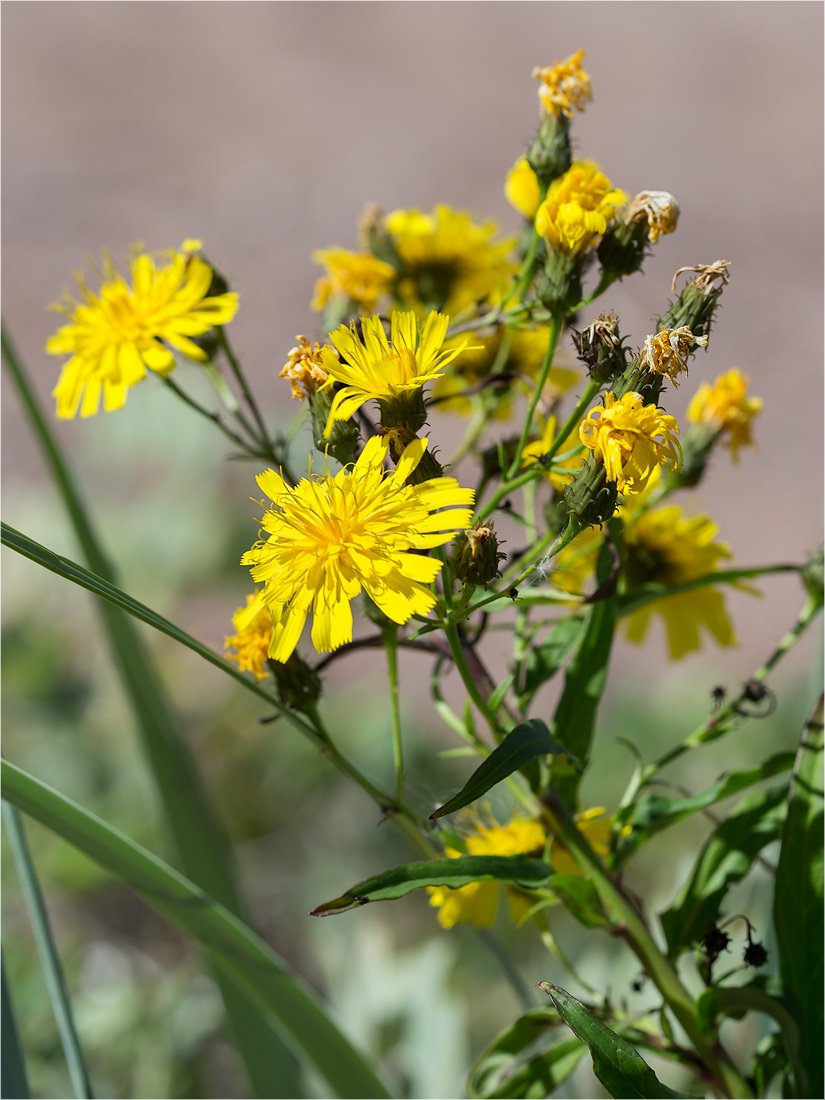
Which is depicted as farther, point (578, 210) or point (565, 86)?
point (565, 86)

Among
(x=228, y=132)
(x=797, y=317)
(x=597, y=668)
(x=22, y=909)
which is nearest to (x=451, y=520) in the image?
(x=597, y=668)


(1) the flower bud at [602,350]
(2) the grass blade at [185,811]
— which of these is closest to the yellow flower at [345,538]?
(1) the flower bud at [602,350]

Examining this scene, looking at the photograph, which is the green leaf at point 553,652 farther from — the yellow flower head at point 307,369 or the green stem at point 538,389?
the yellow flower head at point 307,369

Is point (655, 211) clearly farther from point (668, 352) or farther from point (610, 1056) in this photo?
point (610, 1056)

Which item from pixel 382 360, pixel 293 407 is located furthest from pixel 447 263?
pixel 293 407

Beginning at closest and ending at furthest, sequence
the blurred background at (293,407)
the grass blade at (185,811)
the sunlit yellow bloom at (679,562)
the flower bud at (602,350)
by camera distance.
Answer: the flower bud at (602,350) → the sunlit yellow bloom at (679,562) → the grass blade at (185,811) → the blurred background at (293,407)

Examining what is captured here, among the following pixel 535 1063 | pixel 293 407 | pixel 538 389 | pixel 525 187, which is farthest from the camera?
pixel 293 407

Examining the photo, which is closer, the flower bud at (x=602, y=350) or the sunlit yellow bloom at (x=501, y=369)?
the flower bud at (x=602, y=350)
